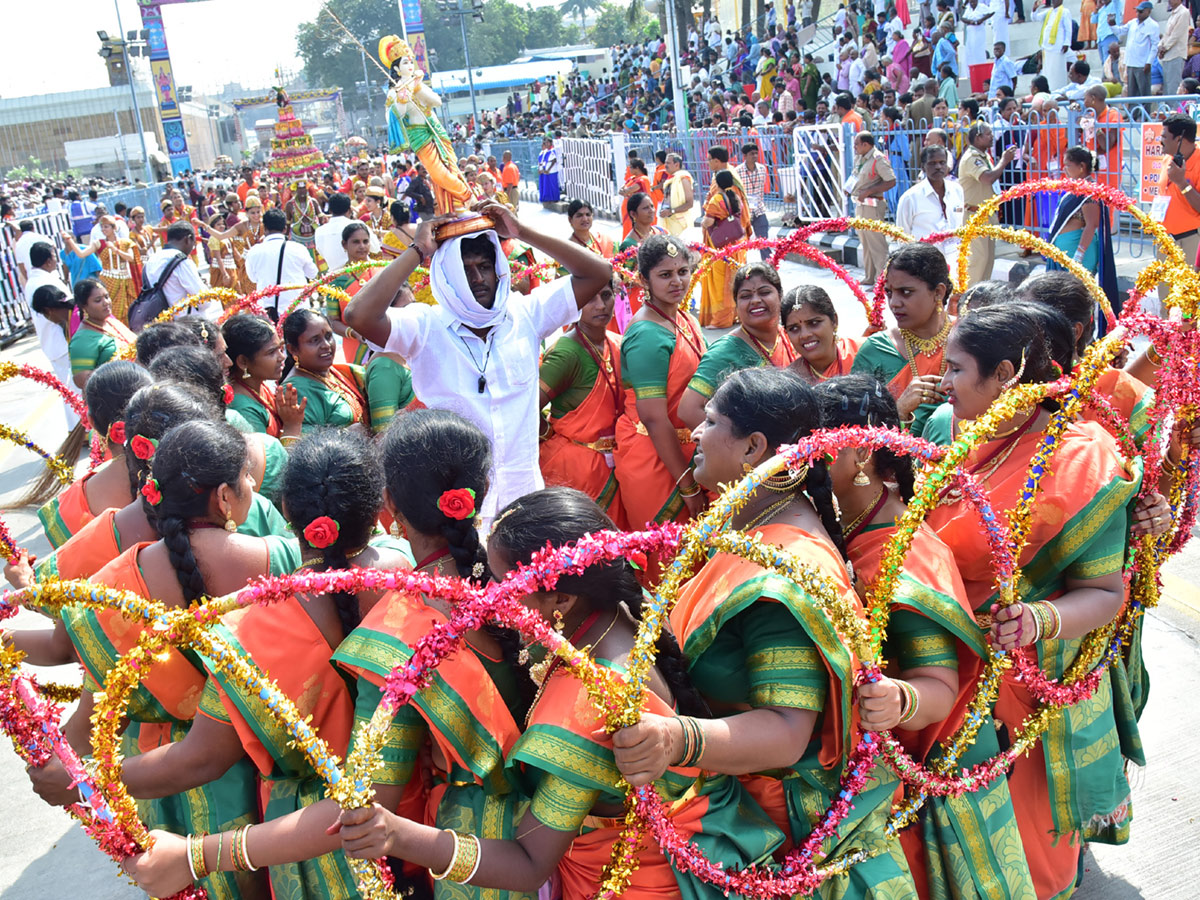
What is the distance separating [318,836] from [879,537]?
1334 mm

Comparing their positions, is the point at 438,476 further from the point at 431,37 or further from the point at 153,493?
the point at 431,37

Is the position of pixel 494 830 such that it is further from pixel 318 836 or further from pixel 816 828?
pixel 816 828

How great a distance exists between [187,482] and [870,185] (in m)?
10.4

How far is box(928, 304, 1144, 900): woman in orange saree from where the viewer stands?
7.75 feet

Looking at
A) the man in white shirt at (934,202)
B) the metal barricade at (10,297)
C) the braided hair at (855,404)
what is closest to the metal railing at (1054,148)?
the man in white shirt at (934,202)

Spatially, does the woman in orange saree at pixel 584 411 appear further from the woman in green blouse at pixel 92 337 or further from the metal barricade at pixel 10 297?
the metal barricade at pixel 10 297

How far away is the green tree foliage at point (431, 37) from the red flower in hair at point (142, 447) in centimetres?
9814

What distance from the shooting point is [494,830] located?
1.93 meters

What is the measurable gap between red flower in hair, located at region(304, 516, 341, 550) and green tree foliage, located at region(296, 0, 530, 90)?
98916 mm

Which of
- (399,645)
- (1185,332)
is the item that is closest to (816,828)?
(399,645)

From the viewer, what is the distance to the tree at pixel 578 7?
110394 mm

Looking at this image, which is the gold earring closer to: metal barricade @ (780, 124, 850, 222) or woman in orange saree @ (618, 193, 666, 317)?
woman in orange saree @ (618, 193, 666, 317)

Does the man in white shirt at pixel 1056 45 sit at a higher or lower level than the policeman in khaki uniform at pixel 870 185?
higher

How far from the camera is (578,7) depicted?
366 ft
